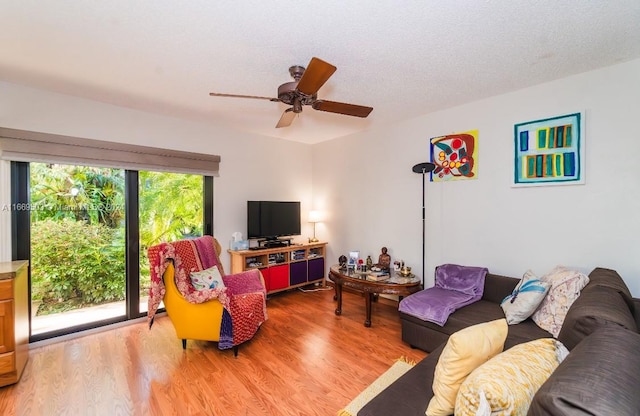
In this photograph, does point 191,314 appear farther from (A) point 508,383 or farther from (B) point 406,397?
(A) point 508,383

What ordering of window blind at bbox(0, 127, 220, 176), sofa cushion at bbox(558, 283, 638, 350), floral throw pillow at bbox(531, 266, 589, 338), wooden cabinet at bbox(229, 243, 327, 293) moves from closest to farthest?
sofa cushion at bbox(558, 283, 638, 350), floral throw pillow at bbox(531, 266, 589, 338), window blind at bbox(0, 127, 220, 176), wooden cabinet at bbox(229, 243, 327, 293)

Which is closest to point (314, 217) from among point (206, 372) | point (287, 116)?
point (287, 116)

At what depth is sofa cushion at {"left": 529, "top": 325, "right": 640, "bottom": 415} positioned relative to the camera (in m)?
0.67

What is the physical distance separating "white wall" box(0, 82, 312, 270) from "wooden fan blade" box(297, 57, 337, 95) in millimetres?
2290

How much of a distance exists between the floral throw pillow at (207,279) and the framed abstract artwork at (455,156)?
2.67 metres

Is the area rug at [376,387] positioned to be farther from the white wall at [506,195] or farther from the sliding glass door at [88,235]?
the sliding glass door at [88,235]

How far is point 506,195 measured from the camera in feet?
9.56

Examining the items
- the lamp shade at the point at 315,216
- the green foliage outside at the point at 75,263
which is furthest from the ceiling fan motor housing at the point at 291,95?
the lamp shade at the point at 315,216

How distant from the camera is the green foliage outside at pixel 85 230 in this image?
112 inches

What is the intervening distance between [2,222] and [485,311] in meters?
4.38

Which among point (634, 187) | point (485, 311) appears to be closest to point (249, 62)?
point (485, 311)

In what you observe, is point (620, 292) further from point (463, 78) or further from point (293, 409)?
point (293, 409)

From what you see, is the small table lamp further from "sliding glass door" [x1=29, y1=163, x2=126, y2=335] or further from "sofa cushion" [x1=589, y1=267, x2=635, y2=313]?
"sofa cushion" [x1=589, y1=267, x2=635, y2=313]

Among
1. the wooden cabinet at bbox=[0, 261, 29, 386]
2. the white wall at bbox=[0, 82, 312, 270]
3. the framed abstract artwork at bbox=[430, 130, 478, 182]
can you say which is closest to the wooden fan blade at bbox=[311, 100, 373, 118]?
the framed abstract artwork at bbox=[430, 130, 478, 182]
